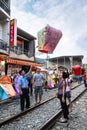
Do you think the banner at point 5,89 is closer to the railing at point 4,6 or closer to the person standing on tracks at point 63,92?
the person standing on tracks at point 63,92

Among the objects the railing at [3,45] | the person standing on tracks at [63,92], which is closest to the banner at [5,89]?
the person standing on tracks at [63,92]

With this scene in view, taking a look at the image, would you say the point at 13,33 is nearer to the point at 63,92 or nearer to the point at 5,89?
the point at 5,89

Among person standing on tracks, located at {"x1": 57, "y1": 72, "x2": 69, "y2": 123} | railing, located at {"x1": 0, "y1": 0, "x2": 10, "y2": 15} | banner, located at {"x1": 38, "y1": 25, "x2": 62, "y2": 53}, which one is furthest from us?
railing, located at {"x1": 0, "y1": 0, "x2": 10, "y2": 15}

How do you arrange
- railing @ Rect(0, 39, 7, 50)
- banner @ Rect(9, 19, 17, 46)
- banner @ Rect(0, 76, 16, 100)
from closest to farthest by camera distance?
banner @ Rect(0, 76, 16, 100) → railing @ Rect(0, 39, 7, 50) → banner @ Rect(9, 19, 17, 46)

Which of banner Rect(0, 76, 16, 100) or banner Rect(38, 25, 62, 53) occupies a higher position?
banner Rect(38, 25, 62, 53)

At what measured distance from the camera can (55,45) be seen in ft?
84.0

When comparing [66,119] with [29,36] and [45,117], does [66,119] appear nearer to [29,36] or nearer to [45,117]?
[45,117]

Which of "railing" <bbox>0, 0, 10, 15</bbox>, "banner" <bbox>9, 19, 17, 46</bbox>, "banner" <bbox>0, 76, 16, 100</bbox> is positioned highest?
"railing" <bbox>0, 0, 10, 15</bbox>

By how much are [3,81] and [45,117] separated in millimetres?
5391

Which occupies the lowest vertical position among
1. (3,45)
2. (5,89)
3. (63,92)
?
(5,89)

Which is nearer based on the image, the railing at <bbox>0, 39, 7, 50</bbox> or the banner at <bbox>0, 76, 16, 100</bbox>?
the banner at <bbox>0, 76, 16, 100</bbox>

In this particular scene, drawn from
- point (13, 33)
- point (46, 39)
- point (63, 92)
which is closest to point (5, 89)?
point (63, 92)

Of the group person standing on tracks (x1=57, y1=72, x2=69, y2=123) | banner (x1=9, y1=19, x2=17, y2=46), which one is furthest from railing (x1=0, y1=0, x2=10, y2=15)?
person standing on tracks (x1=57, y1=72, x2=69, y2=123)

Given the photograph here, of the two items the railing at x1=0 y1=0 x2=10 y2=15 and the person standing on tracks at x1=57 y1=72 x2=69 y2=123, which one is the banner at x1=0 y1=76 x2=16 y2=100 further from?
the railing at x1=0 y1=0 x2=10 y2=15
